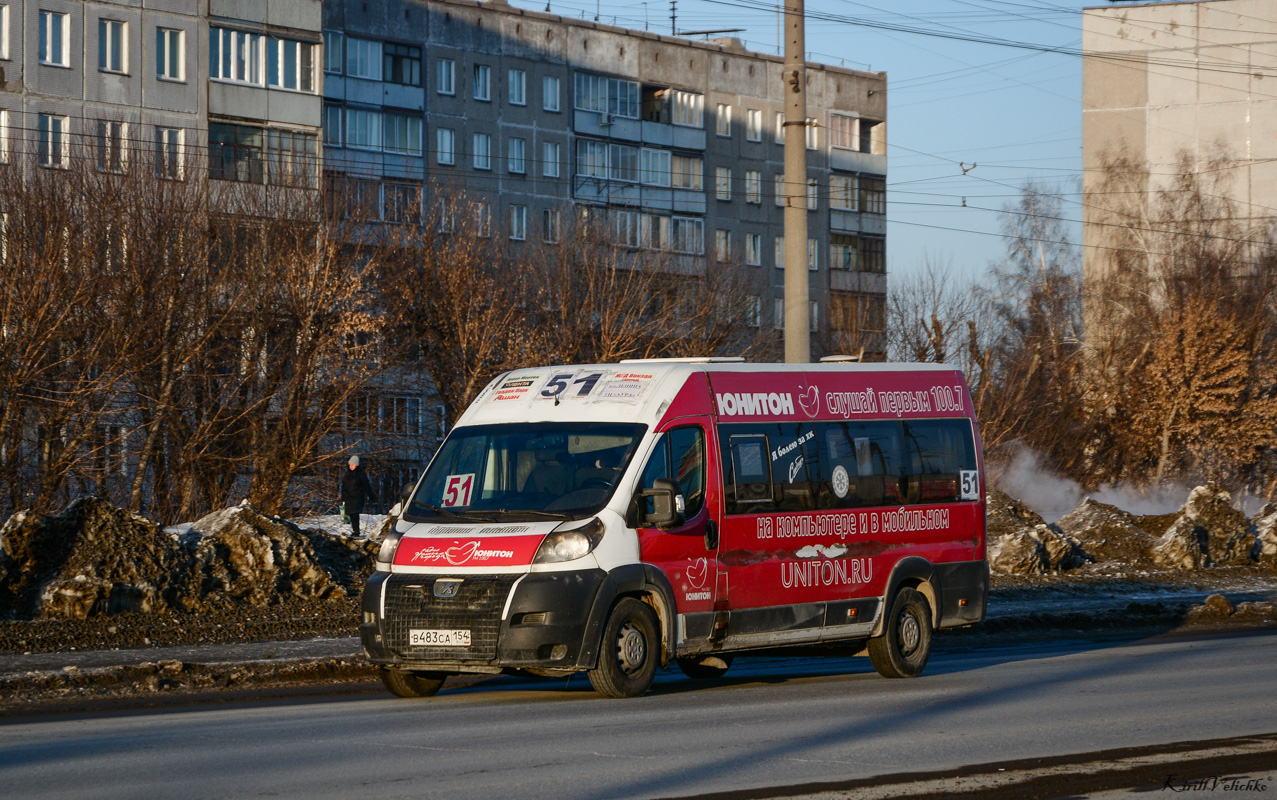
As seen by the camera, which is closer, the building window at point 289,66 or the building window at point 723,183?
the building window at point 289,66

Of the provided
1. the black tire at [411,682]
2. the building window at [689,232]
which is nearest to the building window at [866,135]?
the building window at [689,232]

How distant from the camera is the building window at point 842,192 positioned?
289 ft

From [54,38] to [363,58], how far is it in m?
16.1

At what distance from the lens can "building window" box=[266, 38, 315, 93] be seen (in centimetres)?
5550

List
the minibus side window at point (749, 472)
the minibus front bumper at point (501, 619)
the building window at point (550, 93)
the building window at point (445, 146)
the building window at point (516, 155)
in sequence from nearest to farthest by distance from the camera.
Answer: the minibus front bumper at point (501, 619), the minibus side window at point (749, 472), the building window at point (445, 146), the building window at point (516, 155), the building window at point (550, 93)

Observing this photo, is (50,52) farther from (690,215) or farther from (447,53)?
(690,215)

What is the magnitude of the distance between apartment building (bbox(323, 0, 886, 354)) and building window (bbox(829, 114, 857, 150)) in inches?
3.4

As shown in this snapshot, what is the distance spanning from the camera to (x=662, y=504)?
40.3 feet

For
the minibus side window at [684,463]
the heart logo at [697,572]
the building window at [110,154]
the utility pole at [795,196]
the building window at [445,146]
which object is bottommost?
the heart logo at [697,572]

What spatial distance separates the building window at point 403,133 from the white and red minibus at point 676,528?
54.4m

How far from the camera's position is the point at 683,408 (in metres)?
13.0

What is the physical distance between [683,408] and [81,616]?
8.45 meters

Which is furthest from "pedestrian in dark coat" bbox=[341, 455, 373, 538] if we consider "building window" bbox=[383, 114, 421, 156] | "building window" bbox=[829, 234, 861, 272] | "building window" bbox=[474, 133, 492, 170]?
"building window" bbox=[829, 234, 861, 272]

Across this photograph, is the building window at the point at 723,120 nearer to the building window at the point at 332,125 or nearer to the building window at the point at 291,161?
the building window at the point at 332,125
